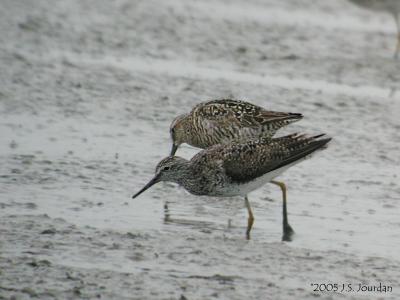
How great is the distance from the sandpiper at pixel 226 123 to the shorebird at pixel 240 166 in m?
0.92

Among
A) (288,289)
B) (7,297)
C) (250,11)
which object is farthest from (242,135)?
(250,11)

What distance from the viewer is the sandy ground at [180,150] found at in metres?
6.51

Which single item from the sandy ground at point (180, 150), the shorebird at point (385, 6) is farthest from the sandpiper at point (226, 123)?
the shorebird at point (385, 6)

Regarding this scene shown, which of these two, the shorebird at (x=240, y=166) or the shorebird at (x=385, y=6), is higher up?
the shorebird at (x=385, y=6)

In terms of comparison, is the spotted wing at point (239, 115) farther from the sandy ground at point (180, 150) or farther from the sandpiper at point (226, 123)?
the sandy ground at point (180, 150)

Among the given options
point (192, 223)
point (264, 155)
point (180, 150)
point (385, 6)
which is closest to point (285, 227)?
point (264, 155)

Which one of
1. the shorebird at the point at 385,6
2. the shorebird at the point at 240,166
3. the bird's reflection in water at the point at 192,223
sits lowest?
the bird's reflection in water at the point at 192,223

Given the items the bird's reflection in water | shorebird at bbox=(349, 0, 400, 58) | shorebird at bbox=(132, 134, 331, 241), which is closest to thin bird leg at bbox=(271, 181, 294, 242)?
shorebird at bbox=(132, 134, 331, 241)

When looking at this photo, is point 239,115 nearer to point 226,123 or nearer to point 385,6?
point 226,123

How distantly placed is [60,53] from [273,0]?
16.8 ft

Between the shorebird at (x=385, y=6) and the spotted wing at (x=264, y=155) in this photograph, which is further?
the shorebird at (x=385, y=6)

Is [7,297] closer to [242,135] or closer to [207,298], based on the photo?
[207,298]

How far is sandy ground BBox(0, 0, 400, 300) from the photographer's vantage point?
6512 mm

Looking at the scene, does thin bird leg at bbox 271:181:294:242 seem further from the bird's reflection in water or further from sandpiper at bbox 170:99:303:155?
sandpiper at bbox 170:99:303:155
